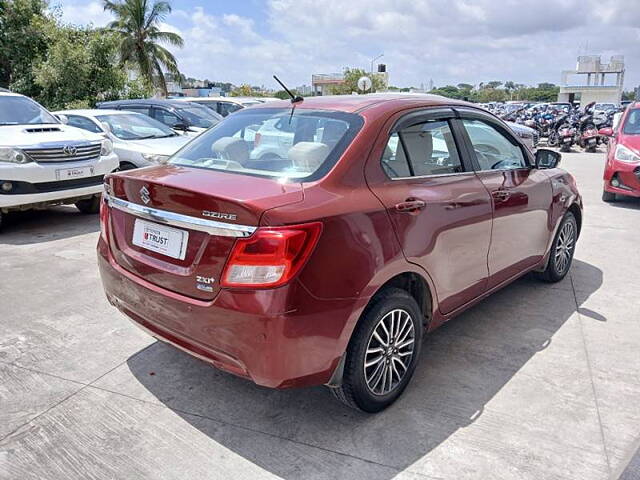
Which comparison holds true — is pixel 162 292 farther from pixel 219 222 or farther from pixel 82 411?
pixel 82 411

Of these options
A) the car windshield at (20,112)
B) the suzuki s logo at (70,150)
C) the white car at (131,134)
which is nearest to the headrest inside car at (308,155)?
the suzuki s logo at (70,150)

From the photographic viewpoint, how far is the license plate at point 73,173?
6.61 m

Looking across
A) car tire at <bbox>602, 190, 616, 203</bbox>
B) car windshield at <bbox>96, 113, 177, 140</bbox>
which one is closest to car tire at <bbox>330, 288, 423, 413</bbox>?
car windshield at <bbox>96, 113, 177, 140</bbox>

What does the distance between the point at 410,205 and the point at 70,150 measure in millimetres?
5555

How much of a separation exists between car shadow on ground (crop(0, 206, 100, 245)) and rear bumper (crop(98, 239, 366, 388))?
4567 millimetres

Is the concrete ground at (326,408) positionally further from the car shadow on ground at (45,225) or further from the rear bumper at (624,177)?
the rear bumper at (624,177)

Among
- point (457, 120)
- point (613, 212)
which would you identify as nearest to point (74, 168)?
point (457, 120)

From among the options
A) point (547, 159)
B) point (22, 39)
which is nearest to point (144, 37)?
point (22, 39)

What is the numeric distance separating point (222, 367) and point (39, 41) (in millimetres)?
20398

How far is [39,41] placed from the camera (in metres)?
18.8

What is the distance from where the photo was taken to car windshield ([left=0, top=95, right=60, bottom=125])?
7191 mm

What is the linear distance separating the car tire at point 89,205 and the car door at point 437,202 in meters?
6.04

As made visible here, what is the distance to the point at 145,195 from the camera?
268 cm

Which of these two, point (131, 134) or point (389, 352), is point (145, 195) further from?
point (131, 134)
